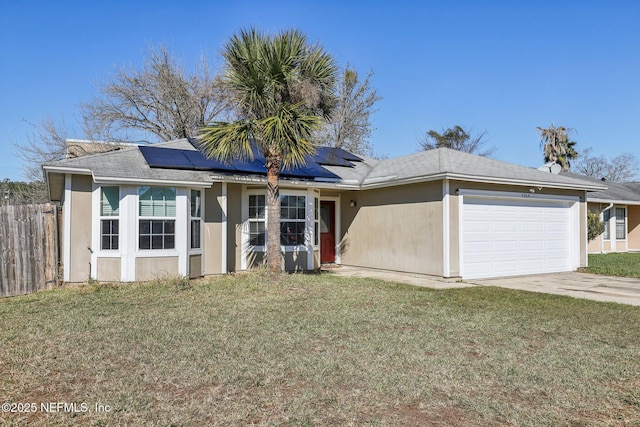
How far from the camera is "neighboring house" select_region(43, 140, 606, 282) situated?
978cm

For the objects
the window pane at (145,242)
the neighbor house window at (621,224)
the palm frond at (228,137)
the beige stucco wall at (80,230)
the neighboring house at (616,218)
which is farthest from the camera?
the neighbor house window at (621,224)

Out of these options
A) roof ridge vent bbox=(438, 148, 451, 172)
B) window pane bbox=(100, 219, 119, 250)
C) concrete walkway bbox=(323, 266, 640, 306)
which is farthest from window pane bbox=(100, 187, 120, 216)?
roof ridge vent bbox=(438, 148, 451, 172)

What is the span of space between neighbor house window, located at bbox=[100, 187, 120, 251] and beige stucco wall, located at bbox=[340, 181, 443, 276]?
756 cm

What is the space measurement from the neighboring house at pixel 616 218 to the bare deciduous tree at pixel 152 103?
20160 mm

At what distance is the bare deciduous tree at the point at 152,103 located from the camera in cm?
2236

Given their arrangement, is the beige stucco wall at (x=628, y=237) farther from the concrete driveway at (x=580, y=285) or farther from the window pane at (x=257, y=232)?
the window pane at (x=257, y=232)

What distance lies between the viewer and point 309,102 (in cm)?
941

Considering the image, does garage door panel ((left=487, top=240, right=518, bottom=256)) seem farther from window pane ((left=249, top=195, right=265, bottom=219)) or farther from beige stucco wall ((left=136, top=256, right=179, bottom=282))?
beige stucco wall ((left=136, top=256, right=179, bottom=282))

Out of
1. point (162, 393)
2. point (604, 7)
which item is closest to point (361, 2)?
point (604, 7)

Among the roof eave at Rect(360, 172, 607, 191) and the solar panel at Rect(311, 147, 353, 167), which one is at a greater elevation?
the solar panel at Rect(311, 147, 353, 167)

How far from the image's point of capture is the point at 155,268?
9992 mm

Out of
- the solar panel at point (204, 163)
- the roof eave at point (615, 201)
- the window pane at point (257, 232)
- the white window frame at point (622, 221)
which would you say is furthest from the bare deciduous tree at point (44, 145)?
the white window frame at point (622, 221)

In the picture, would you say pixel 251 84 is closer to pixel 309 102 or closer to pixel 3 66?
pixel 309 102

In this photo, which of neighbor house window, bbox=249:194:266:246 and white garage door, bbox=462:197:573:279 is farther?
neighbor house window, bbox=249:194:266:246
